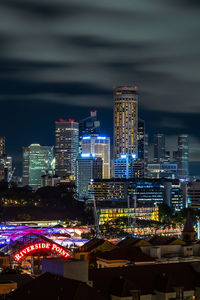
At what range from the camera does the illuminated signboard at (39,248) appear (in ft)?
225

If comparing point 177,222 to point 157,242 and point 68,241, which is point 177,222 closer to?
point 68,241

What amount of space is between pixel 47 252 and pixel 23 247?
8.57 feet

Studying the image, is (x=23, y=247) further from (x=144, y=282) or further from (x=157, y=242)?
(x=144, y=282)

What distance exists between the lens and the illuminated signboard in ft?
225

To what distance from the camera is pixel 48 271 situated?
1500 inches

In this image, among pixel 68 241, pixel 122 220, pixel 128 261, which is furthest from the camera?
pixel 122 220

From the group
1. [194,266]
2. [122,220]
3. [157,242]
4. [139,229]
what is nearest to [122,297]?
[194,266]

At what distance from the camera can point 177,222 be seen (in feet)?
616

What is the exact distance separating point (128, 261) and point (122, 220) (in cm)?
14306

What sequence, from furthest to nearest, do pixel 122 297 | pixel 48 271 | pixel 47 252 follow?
pixel 47 252 → pixel 48 271 → pixel 122 297

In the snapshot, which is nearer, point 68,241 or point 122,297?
point 122,297

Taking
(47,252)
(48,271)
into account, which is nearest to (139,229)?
(47,252)

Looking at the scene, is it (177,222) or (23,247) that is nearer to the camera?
(23,247)

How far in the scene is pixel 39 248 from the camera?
228 feet
